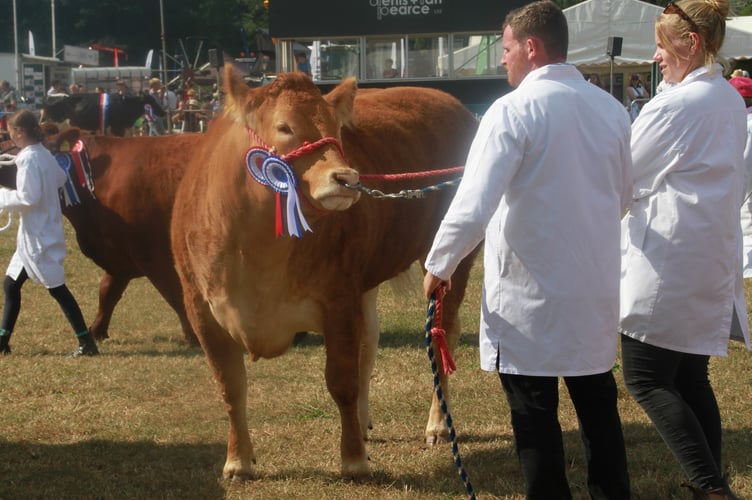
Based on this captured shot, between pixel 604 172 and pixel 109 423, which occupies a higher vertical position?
pixel 604 172

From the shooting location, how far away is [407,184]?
5434mm

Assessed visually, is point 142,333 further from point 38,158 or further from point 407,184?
point 407,184

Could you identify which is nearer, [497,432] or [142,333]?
[497,432]

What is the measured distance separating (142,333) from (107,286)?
56cm

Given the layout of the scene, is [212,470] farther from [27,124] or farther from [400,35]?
[400,35]

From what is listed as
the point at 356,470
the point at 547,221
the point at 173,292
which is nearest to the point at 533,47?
the point at 547,221

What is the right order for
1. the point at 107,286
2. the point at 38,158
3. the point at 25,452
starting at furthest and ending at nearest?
the point at 107,286, the point at 38,158, the point at 25,452

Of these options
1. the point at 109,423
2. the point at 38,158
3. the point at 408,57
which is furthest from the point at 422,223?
the point at 408,57

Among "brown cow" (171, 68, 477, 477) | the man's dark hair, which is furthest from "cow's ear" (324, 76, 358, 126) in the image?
the man's dark hair

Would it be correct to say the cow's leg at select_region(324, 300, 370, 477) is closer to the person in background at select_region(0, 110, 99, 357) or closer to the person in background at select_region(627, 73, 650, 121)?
the person in background at select_region(0, 110, 99, 357)

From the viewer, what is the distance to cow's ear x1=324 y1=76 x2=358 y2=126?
14.7 ft

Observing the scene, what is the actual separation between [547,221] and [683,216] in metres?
0.62

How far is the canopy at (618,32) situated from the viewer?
2122 centimetres

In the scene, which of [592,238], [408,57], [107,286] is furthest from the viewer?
[408,57]
